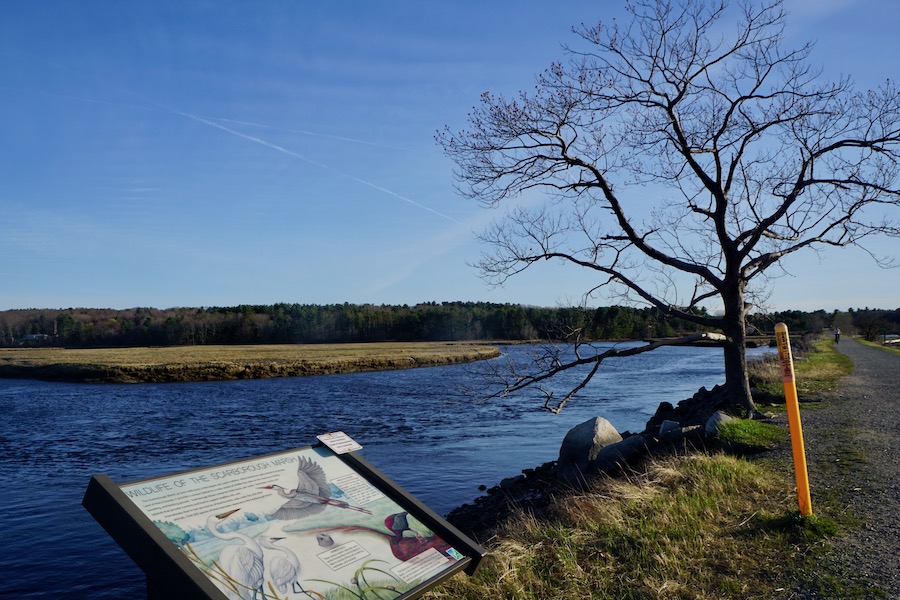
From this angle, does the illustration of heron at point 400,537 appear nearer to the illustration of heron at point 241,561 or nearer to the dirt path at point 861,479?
the illustration of heron at point 241,561

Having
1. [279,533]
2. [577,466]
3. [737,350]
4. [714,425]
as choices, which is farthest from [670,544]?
[737,350]

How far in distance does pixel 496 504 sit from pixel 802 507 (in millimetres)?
5403

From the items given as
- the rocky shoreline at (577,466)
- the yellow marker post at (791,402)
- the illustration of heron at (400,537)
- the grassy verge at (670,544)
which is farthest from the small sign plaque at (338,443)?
the rocky shoreline at (577,466)

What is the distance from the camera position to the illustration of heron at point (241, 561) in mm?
3609

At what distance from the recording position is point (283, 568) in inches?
149

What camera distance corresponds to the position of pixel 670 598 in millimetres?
4848

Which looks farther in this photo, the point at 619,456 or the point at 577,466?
the point at 577,466

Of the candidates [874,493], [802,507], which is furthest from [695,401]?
[802,507]

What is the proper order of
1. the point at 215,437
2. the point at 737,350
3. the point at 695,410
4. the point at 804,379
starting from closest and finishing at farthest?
the point at 737,350 → the point at 695,410 → the point at 804,379 → the point at 215,437

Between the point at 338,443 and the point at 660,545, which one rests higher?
the point at 338,443

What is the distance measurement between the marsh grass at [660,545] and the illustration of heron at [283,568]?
5.31 ft

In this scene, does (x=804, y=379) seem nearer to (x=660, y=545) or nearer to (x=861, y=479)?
(x=861, y=479)

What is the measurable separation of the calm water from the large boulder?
5.98 feet

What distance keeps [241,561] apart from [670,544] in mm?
3663
